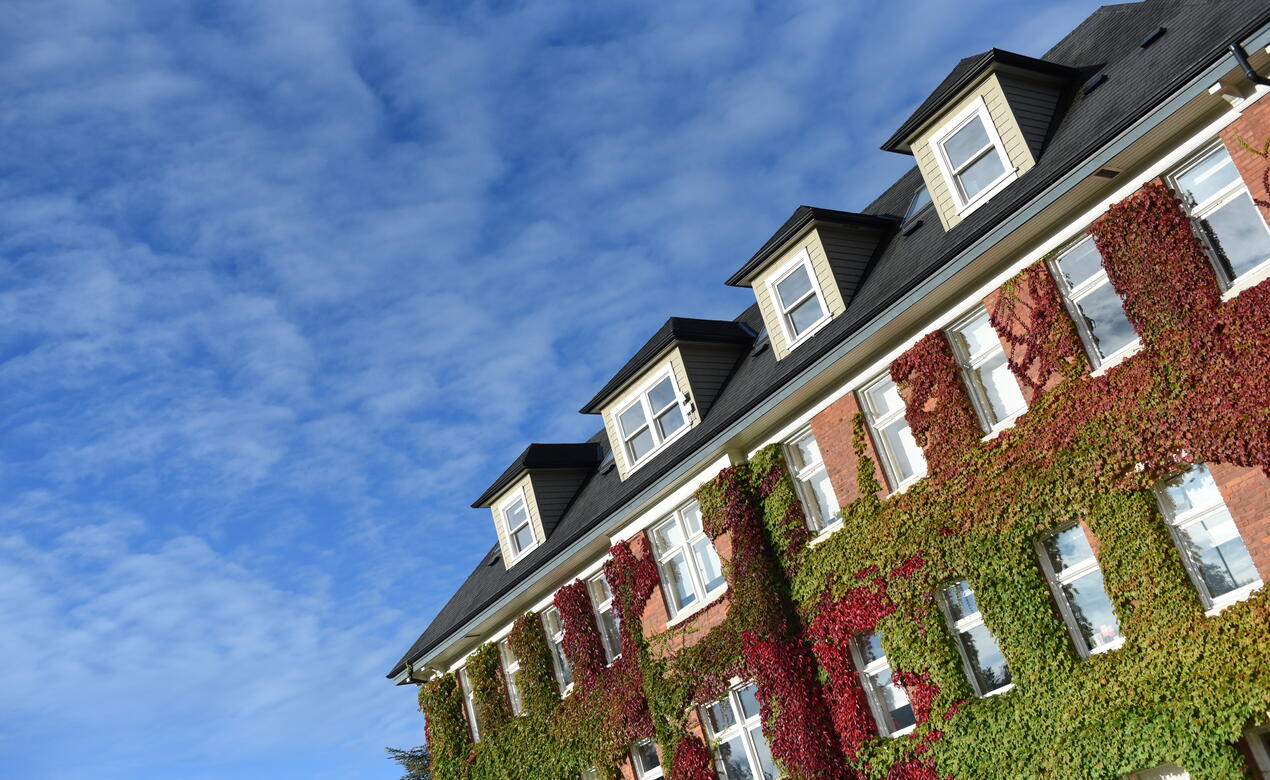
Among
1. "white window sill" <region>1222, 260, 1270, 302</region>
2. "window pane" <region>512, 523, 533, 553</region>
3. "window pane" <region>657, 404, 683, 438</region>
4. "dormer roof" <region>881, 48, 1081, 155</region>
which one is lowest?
"white window sill" <region>1222, 260, 1270, 302</region>

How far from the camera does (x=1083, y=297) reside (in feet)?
54.3

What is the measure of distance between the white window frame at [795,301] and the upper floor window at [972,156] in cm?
318

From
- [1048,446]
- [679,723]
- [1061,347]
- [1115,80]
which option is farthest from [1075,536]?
[679,723]

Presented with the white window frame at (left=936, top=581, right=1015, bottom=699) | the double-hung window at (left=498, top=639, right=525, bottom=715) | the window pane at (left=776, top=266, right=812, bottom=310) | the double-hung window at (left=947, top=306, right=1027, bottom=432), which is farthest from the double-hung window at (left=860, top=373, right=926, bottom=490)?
the double-hung window at (left=498, top=639, right=525, bottom=715)

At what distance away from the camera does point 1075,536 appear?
1620 centimetres

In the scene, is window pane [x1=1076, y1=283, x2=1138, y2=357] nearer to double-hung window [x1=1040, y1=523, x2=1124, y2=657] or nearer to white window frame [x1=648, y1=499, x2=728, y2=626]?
double-hung window [x1=1040, y1=523, x2=1124, y2=657]

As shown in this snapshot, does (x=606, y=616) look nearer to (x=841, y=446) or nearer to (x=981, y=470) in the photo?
(x=841, y=446)

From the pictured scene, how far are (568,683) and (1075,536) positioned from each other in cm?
1331

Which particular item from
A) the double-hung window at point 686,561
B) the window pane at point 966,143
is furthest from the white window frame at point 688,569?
the window pane at point 966,143

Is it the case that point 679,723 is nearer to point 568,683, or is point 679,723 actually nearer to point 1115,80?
point 568,683

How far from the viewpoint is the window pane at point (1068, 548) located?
52.8ft

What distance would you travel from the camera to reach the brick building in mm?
14578

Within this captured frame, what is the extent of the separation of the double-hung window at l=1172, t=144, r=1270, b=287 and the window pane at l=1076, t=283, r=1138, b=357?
1.42 m

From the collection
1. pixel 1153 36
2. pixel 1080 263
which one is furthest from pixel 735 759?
pixel 1153 36
